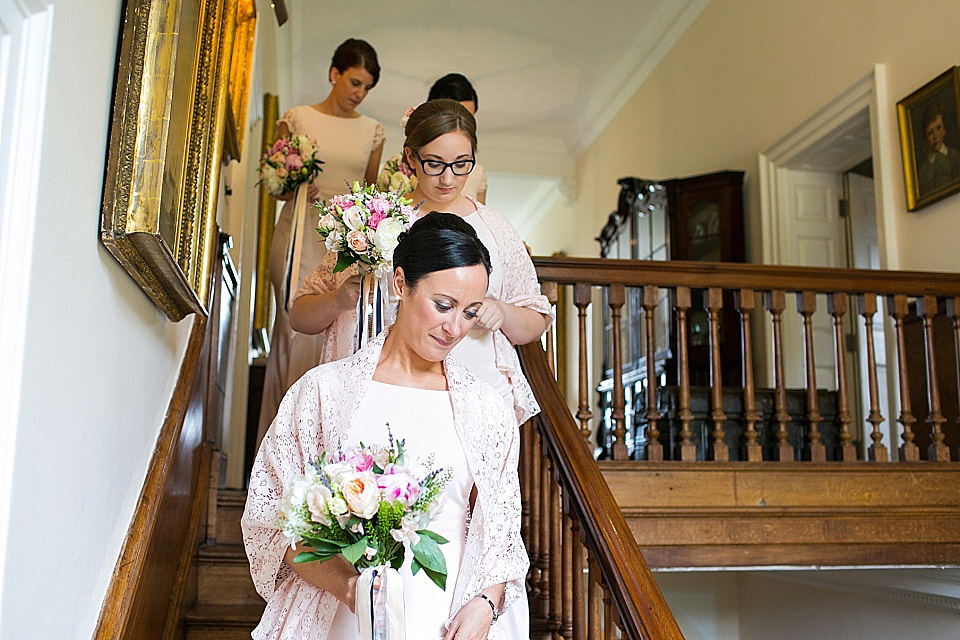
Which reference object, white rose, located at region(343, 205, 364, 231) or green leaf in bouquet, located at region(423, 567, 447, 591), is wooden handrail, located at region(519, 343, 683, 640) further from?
white rose, located at region(343, 205, 364, 231)

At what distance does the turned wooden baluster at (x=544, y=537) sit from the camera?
3232 millimetres

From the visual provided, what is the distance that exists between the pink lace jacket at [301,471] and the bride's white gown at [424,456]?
0.02 meters

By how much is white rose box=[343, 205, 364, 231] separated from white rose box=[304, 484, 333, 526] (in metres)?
0.96

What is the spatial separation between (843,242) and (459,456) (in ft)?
18.7

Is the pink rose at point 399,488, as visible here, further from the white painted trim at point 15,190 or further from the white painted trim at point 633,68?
the white painted trim at point 633,68

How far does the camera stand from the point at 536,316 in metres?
2.93

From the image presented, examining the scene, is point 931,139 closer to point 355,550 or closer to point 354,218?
point 354,218

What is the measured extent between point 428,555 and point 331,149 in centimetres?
297

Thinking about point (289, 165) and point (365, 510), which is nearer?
point (365, 510)

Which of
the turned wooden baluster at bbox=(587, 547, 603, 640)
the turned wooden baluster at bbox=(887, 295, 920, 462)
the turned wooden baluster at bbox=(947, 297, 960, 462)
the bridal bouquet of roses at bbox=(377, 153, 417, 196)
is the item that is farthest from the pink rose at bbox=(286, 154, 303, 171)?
the turned wooden baluster at bbox=(947, 297, 960, 462)

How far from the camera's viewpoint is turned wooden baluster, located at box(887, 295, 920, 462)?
14.2 feet

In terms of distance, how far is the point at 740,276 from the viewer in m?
4.40

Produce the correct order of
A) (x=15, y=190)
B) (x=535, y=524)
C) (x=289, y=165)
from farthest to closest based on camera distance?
1. (x=289, y=165)
2. (x=535, y=524)
3. (x=15, y=190)

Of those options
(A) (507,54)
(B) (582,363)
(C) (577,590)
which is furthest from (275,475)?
(A) (507,54)
